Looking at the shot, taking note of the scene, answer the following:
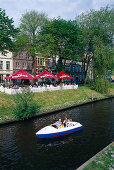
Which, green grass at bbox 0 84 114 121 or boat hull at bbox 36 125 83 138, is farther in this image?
green grass at bbox 0 84 114 121

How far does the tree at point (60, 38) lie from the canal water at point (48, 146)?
2678 centimetres

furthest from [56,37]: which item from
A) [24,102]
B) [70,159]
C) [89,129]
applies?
[70,159]

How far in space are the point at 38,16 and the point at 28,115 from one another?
31633 mm

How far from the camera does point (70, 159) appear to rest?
12242 mm

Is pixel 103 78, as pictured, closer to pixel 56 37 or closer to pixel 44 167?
pixel 56 37

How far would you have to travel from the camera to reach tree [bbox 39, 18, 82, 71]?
42.8m

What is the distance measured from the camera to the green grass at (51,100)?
79.6 feet

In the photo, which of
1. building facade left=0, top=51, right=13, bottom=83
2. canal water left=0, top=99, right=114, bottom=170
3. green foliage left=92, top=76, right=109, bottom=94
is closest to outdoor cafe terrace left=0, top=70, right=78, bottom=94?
green foliage left=92, top=76, right=109, bottom=94

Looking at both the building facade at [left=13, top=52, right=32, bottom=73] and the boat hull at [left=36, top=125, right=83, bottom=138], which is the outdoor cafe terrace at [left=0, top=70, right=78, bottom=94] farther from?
the building facade at [left=13, top=52, right=32, bottom=73]

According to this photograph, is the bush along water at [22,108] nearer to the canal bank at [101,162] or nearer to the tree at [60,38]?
the canal bank at [101,162]

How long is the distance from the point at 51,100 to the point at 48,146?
56.2 ft

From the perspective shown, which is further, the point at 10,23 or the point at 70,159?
the point at 10,23

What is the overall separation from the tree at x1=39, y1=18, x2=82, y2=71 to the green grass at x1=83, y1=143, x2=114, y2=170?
1369 inches

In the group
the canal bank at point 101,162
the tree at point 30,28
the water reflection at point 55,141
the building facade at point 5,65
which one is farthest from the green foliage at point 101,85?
the canal bank at point 101,162
